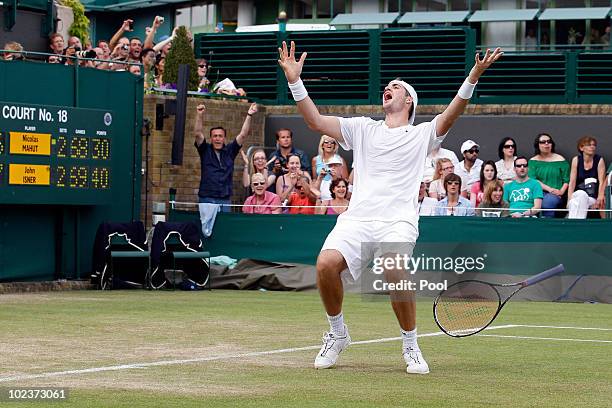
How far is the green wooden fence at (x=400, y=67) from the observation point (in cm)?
2434

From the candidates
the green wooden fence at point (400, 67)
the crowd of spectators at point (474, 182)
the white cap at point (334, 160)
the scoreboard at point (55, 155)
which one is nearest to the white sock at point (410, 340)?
the crowd of spectators at point (474, 182)

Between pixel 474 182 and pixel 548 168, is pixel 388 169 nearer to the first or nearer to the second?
pixel 474 182

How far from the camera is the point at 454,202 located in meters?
19.7

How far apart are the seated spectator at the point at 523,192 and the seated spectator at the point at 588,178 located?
578 millimetres

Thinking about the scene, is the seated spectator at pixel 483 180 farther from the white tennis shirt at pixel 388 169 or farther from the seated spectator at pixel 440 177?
the white tennis shirt at pixel 388 169

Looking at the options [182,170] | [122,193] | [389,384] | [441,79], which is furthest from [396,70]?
[389,384]

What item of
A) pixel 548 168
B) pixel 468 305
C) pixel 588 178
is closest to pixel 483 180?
pixel 548 168

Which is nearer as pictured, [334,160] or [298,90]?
[298,90]

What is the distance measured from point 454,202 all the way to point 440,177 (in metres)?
0.85

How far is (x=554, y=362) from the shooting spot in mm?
10281

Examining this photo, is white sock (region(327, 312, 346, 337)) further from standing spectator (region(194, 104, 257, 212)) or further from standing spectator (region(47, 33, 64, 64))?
standing spectator (region(47, 33, 64, 64))

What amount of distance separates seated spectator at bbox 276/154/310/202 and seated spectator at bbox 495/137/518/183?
2998 millimetres

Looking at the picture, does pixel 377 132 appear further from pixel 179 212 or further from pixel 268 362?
pixel 179 212

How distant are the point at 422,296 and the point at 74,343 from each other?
28.9ft
